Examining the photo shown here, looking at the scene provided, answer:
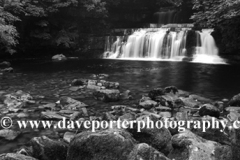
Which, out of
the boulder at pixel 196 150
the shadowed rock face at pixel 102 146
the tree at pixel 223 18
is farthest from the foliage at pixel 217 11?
the shadowed rock face at pixel 102 146

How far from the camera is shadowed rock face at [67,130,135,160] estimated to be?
15.4ft

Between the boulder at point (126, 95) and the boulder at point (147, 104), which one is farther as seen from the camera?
the boulder at point (126, 95)

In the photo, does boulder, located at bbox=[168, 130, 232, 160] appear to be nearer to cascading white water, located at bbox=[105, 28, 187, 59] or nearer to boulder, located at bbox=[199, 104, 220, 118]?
boulder, located at bbox=[199, 104, 220, 118]

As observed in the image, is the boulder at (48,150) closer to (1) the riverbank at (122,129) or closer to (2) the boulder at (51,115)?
(1) the riverbank at (122,129)

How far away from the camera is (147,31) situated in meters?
28.9

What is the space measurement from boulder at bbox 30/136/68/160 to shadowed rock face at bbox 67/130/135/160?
21.6 inches

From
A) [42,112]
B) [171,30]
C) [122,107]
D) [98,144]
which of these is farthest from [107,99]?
[171,30]

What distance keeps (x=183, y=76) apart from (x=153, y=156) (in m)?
13.5

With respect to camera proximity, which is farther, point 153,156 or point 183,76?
point 183,76

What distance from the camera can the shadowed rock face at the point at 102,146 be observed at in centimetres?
470

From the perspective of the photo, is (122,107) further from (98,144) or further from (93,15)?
(93,15)

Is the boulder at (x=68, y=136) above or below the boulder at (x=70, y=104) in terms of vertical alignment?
below

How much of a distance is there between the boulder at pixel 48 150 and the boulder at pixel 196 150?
246 cm

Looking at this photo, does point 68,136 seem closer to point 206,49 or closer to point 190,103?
point 190,103
